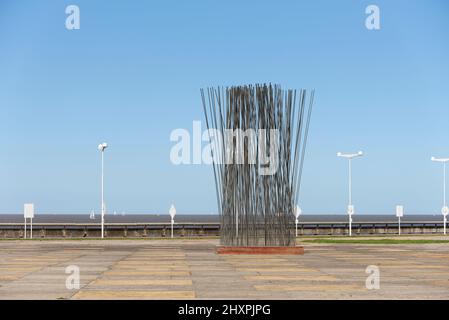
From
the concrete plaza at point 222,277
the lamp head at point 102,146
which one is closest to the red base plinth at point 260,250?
the concrete plaza at point 222,277

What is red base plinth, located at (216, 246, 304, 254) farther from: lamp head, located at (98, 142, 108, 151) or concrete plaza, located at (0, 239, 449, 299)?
lamp head, located at (98, 142, 108, 151)

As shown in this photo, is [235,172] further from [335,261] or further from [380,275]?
[380,275]

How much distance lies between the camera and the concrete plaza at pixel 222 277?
43.5ft

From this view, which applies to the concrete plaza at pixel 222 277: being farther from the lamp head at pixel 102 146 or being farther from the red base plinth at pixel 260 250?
the lamp head at pixel 102 146

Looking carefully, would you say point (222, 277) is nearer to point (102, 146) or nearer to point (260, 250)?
point (260, 250)

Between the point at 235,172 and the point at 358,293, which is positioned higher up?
the point at 235,172

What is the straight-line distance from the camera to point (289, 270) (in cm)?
1866

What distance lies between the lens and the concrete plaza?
43.5 ft

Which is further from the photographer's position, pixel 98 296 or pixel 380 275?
pixel 380 275

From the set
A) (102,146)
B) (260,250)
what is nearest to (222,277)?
(260,250)

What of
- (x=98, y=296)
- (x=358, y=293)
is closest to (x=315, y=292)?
(x=358, y=293)

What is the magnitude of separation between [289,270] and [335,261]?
4071 millimetres
